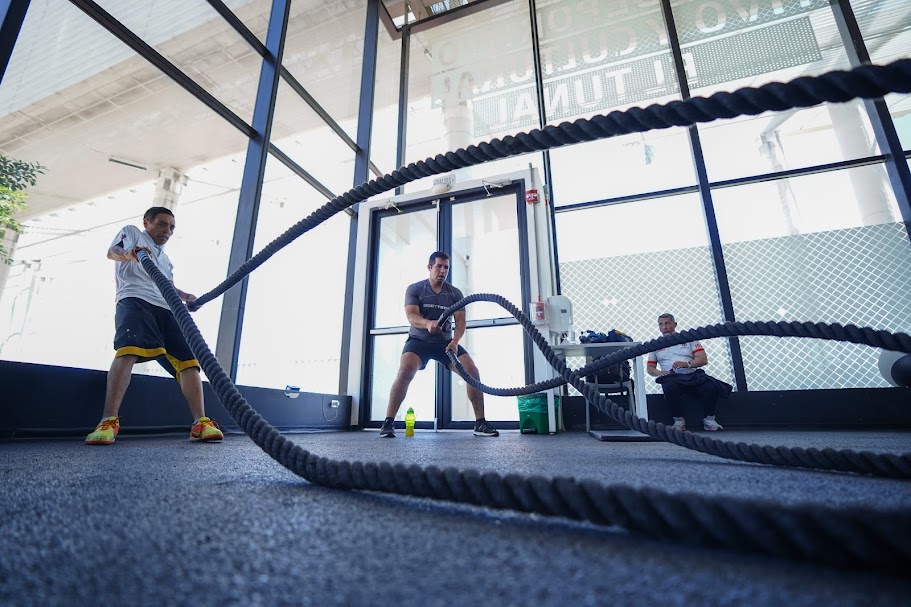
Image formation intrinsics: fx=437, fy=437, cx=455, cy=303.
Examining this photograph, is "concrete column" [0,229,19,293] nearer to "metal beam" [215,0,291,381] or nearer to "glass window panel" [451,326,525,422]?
"metal beam" [215,0,291,381]

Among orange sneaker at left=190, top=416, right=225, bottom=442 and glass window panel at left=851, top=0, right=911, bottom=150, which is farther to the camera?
glass window panel at left=851, top=0, right=911, bottom=150

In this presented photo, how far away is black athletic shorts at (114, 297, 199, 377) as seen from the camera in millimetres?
1926

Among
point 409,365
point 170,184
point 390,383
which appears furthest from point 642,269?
point 170,184

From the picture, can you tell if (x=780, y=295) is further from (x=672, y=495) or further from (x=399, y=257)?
(x=672, y=495)

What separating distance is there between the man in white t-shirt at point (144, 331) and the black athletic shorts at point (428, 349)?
125cm

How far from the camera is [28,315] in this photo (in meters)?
2.35

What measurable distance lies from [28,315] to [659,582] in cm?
319

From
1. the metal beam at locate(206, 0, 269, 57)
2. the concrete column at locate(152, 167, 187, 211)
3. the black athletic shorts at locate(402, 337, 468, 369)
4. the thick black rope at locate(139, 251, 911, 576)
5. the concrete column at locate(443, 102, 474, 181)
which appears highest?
the concrete column at locate(443, 102, 474, 181)

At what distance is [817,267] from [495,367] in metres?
2.82

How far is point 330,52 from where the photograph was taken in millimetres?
4746

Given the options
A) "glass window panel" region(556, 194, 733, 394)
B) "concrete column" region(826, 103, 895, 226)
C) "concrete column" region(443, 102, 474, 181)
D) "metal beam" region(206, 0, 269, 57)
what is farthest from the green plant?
"concrete column" region(826, 103, 895, 226)

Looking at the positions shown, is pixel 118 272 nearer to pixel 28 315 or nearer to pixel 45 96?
pixel 28 315

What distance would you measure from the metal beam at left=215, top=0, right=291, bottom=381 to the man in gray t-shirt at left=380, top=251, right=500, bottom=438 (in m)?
1.23

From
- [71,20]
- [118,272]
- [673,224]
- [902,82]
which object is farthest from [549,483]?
[673,224]
